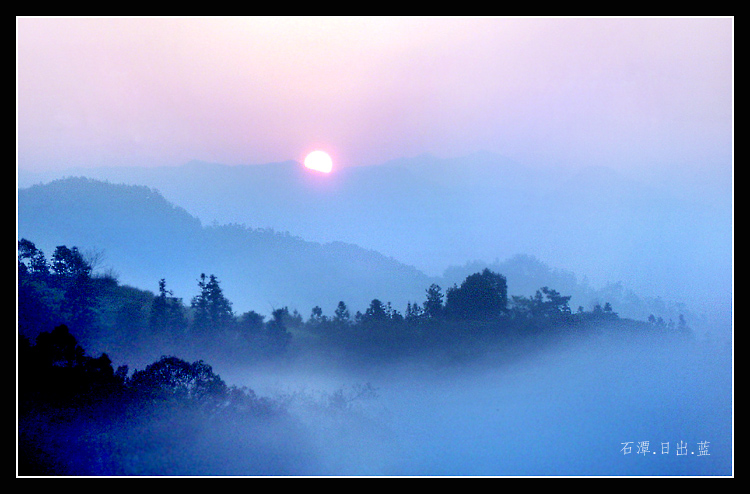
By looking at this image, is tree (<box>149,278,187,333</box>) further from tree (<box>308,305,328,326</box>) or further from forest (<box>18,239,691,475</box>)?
tree (<box>308,305,328,326</box>)

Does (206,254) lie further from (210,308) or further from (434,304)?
(434,304)

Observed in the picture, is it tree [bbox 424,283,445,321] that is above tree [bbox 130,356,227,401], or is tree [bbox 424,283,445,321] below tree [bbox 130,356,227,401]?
above

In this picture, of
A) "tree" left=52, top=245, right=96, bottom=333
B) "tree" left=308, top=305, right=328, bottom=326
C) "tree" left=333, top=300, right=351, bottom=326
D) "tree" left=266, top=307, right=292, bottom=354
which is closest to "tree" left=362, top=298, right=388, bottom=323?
"tree" left=333, top=300, right=351, bottom=326

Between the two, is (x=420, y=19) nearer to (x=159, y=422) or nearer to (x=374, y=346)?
(x=374, y=346)

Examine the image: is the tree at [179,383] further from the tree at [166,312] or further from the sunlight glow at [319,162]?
the sunlight glow at [319,162]

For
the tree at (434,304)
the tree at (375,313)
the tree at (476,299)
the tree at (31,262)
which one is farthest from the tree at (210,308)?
the tree at (476,299)

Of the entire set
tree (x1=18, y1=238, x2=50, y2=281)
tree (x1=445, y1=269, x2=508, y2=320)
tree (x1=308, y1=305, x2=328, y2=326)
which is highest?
tree (x1=18, y1=238, x2=50, y2=281)

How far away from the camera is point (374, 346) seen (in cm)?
384

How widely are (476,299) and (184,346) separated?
2015mm

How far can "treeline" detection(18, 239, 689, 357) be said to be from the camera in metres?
3.82

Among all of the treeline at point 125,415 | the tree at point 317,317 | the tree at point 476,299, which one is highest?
the tree at point 476,299

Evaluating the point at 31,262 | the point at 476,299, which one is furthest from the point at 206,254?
the point at 476,299

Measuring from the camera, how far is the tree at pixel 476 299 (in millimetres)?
3869

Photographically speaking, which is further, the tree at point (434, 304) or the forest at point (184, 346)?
the tree at point (434, 304)
